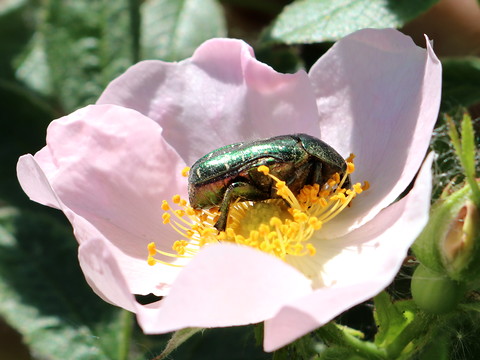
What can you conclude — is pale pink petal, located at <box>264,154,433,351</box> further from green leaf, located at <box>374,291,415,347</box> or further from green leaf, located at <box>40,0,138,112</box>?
green leaf, located at <box>40,0,138,112</box>

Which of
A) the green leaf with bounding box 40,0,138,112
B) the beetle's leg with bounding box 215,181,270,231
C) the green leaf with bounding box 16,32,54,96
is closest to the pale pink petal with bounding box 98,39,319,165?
the beetle's leg with bounding box 215,181,270,231

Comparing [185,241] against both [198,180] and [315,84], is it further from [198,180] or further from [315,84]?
[315,84]

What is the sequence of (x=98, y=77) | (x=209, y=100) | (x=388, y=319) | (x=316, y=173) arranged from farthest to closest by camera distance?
1. (x=98, y=77)
2. (x=209, y=100)
3. (x=316, y=173)
4. (x=388, y=319)

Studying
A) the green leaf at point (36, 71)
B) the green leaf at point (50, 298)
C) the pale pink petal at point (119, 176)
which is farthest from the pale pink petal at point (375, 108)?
the green leaf at point (36, 71)

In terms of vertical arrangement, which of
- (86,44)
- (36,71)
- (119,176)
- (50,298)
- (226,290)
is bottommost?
(50,298)

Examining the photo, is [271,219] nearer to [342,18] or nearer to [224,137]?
[224,137]

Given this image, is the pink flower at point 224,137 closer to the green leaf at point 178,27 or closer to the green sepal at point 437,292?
the green sepal at point 437,292

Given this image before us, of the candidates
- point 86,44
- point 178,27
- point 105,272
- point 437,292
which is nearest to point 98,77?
point 86,44
